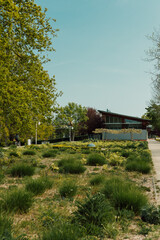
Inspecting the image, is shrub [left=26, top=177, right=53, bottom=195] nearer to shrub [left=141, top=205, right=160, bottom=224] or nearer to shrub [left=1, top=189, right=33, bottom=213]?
shrub [left=1, top=189, right=33, bottom=213]

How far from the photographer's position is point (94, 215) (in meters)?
3.10

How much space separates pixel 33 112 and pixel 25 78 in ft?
5.75

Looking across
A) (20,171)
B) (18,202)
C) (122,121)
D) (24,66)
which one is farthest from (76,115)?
(18,202)

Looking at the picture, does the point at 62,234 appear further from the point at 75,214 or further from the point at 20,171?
the point at 20,171

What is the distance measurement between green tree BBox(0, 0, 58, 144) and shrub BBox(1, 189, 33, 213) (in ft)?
18.5

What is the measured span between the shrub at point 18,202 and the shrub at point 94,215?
0.91 metres

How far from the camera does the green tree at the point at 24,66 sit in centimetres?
875

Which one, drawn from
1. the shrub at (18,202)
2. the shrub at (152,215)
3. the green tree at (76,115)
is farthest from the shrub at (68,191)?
the green tree at (76,115)

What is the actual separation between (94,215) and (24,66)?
8.51 meters

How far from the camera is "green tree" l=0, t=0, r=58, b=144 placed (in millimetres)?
8750

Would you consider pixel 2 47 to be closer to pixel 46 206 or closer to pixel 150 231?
pixel 46 206

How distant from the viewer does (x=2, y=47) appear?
28.7 ft

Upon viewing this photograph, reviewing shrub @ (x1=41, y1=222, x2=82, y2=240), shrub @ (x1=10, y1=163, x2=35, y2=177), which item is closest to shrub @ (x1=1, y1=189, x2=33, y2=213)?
shrub @ (x1=41, y1=222, x2=82, y2=240)

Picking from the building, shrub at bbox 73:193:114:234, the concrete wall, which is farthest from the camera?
the building
